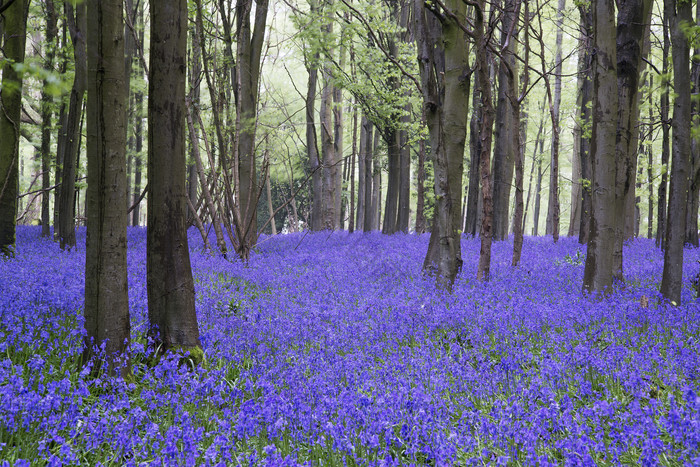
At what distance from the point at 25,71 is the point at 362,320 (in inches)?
169

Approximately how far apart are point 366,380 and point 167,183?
8.41ft

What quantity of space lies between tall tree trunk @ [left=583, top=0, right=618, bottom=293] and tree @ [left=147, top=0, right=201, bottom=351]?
587 cm

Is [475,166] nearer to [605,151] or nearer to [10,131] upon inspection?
[605,151]

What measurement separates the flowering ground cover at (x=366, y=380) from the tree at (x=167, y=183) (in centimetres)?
41

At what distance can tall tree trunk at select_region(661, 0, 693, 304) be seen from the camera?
6.16 m

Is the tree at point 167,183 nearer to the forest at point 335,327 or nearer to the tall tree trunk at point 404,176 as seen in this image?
the forest at point 335,327

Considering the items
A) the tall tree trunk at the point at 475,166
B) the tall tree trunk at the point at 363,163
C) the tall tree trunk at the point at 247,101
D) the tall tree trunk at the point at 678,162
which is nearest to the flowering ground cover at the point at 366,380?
the tall tree trunk at the point at 678,162

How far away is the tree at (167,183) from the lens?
4293 millimetres

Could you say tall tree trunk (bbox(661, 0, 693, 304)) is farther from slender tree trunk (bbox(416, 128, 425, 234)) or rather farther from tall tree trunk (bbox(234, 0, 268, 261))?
slender tree trunk (bbox(416, 128, 425, 234))

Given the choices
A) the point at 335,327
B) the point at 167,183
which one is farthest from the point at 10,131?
the point at 335,327

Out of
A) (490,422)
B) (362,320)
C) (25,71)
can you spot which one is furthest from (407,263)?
(25,71)

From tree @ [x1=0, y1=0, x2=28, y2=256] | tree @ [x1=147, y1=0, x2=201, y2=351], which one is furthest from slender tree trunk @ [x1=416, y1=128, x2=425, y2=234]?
tree @ [x1=147, y1=0, x2=201, y2=351]

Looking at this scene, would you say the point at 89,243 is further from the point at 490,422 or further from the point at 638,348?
the point at 638,348

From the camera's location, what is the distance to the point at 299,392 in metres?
3.50
